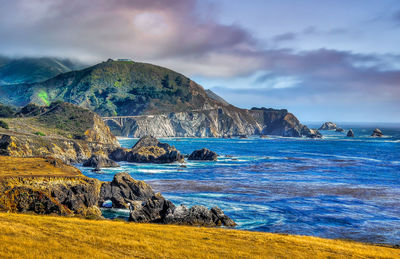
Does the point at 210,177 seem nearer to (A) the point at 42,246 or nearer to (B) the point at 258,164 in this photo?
(B) the point at 258,164

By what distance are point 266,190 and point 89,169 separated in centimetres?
4529

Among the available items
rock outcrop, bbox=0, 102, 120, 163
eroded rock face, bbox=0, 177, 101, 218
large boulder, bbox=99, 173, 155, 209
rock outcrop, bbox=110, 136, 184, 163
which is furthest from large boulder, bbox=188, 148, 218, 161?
eroded rock face, bbox=0, 177, 101, 218

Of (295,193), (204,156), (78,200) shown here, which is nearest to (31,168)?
(78,200)

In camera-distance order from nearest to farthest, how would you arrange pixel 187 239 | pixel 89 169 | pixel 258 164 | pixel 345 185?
pixel 187 239
pixel 345 185
pixel 89 169
pixel 258 164

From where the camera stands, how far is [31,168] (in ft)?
187

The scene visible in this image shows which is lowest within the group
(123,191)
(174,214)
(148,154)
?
(174,214)

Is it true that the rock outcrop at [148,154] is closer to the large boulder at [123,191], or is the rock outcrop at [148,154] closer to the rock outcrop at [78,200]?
the large boulder at [123,191]

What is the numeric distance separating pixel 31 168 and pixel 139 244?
124 ft

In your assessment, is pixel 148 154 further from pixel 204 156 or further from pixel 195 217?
pixel 195 217

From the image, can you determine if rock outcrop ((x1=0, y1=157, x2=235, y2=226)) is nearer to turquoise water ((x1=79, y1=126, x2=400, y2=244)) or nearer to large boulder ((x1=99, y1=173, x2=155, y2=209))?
large boulder ((x1=99, y1=173, x2=155, y2=209))

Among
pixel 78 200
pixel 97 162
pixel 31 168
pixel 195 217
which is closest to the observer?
pixel 195 217

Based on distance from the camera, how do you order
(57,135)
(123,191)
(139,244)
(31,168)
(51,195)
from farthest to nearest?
(57,135), (31,168), (123,191), (51,195), (139,244)

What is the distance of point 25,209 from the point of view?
135ft

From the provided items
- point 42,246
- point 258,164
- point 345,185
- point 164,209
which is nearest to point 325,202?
point 345,185
